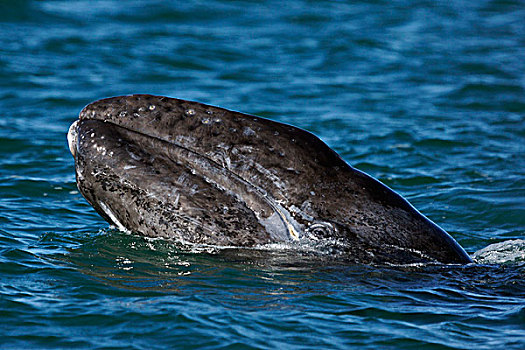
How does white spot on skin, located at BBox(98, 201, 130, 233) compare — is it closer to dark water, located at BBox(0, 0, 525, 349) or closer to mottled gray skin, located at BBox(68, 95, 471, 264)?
mottled gray skin, located at BBox(68, 95, 471, 264)

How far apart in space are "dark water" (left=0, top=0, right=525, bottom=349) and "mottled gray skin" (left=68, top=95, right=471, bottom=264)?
0.66 ft

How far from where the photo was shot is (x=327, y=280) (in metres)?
6.70

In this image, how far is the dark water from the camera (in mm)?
6117

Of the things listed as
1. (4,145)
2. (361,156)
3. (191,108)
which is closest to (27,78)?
(4,145)

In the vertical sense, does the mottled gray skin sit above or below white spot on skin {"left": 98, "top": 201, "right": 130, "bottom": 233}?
above

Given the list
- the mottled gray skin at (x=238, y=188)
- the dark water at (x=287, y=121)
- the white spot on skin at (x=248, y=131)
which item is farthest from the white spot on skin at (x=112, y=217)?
the white spot on skin at (x=248, y=131)

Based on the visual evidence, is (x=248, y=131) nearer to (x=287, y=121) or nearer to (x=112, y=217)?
(x=112, y=217)

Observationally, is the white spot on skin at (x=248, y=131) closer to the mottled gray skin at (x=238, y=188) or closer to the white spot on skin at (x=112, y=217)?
the mottled gray skin at (x=238, y=188)

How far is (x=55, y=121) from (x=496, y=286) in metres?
9.68

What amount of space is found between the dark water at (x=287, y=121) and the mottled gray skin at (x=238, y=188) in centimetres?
20

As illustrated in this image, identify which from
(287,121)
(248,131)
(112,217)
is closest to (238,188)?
(248,131)

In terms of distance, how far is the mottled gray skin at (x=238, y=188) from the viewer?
6.80 metres

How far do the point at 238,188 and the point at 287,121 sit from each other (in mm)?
8275

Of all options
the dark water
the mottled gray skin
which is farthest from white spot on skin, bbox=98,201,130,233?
the dark water
